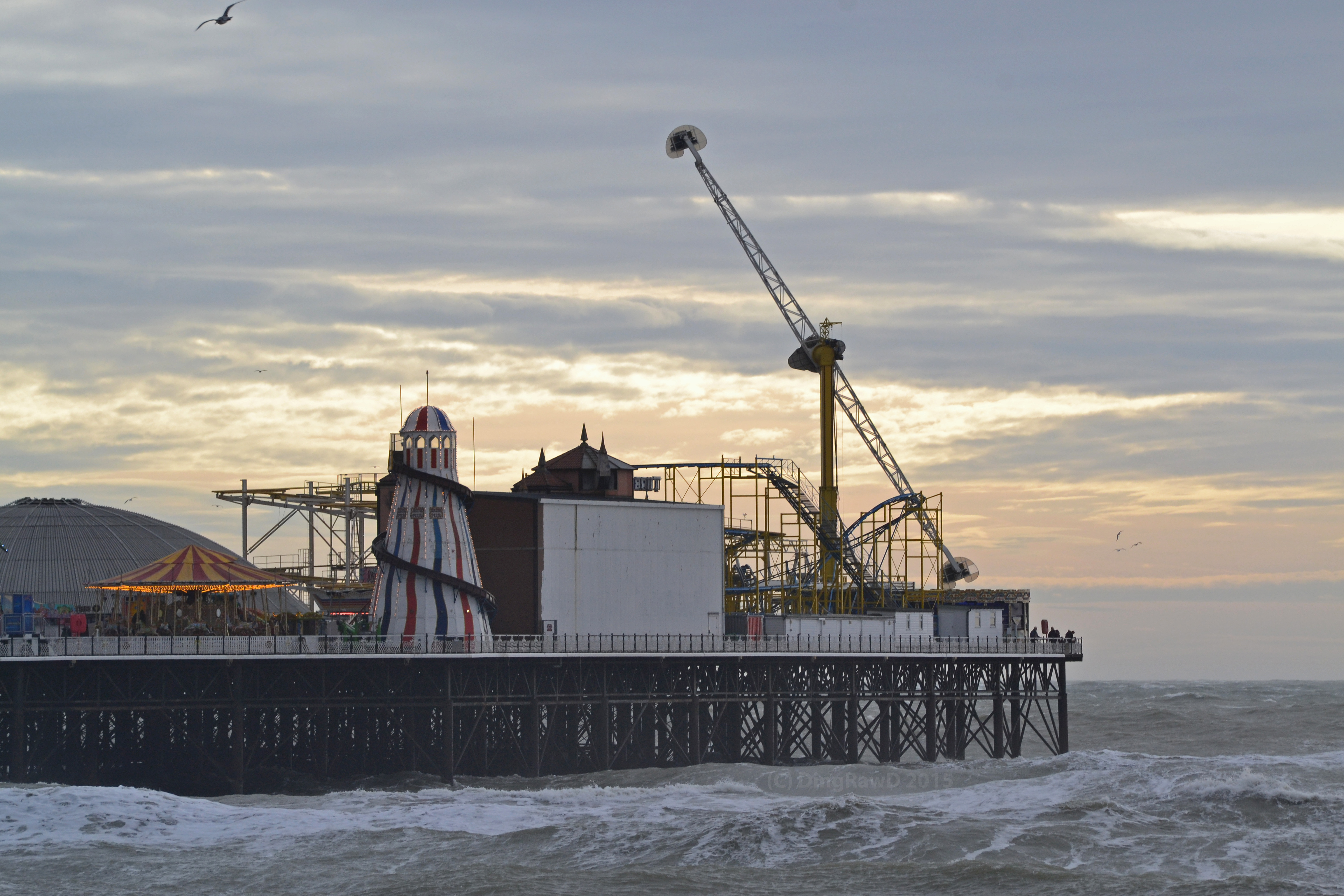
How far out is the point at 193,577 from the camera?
7550 centimetres

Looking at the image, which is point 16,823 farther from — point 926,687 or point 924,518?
point 924,518

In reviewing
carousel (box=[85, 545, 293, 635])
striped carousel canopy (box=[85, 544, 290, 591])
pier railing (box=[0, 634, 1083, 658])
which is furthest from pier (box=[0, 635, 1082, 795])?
striped carousel canopy (box=[85, 544, 290, 591])

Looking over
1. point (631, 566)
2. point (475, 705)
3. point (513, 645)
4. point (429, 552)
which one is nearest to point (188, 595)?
point (429, 552)

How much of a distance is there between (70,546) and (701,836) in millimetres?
52916

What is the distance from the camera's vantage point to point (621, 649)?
77938 millimetres

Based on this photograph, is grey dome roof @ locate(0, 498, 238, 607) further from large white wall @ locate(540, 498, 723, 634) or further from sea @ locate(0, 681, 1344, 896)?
sea @ locate(0, 681, 1344, 896)

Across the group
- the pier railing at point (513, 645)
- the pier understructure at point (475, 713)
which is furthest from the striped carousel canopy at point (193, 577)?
the pier understructure at point (475, 713)

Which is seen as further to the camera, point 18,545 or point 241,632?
point 18,545

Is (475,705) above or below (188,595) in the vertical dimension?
below

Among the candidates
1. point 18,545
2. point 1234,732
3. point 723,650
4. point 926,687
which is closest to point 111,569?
point 18,545

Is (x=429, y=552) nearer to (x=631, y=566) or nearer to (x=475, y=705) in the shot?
(x=475, y=705)

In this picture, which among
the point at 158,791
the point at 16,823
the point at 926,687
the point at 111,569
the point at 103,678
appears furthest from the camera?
the point at 111,569

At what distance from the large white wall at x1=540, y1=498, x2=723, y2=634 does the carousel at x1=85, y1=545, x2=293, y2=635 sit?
12945 millimetres

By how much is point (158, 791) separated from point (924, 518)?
4987 centimetres
